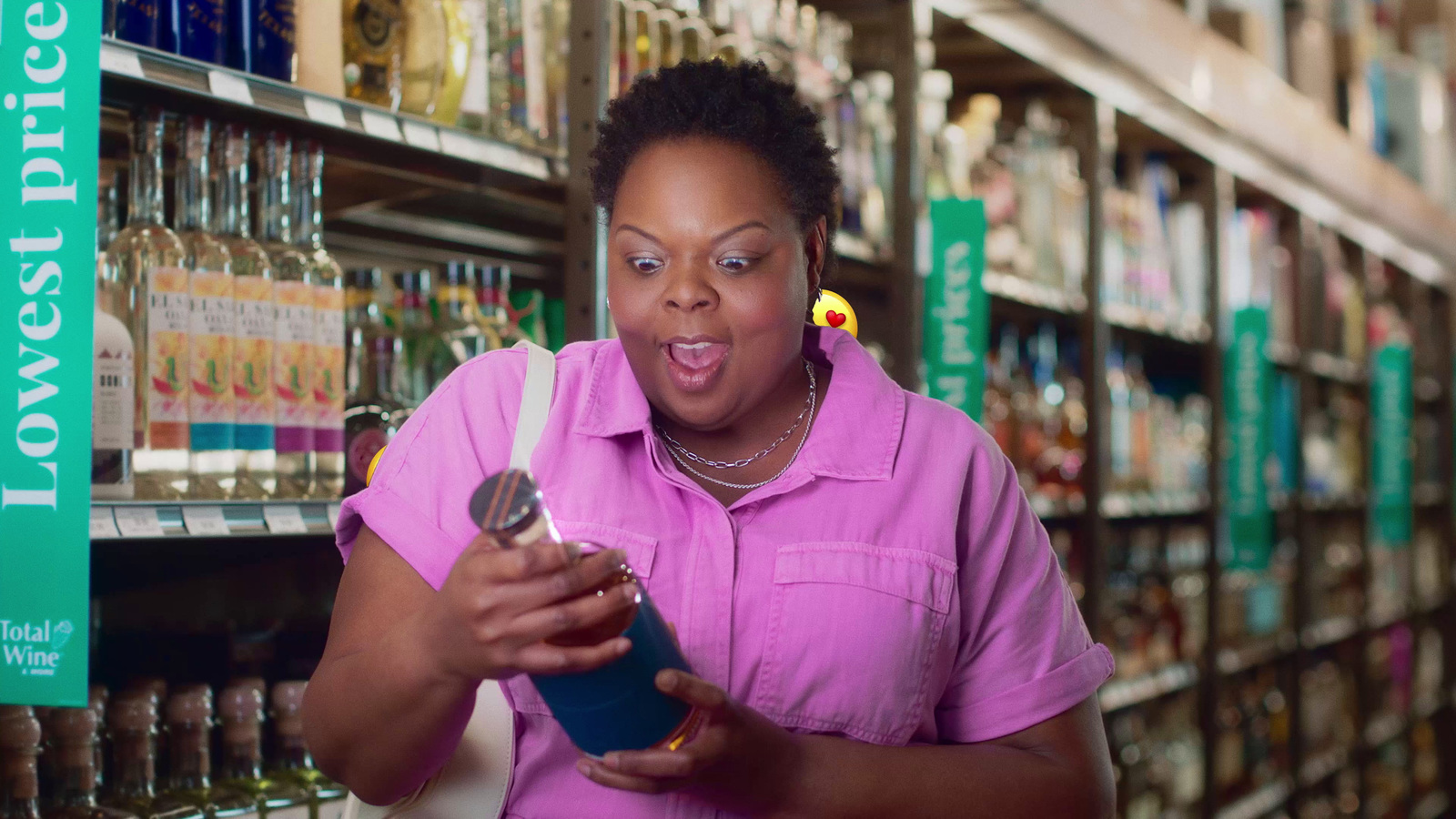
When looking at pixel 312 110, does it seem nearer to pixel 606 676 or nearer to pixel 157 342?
pixel 157 342

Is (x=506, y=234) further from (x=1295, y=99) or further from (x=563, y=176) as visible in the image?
(x=1295, y=99)

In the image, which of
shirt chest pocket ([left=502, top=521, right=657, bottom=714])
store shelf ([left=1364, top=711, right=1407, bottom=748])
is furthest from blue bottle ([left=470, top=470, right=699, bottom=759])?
store shelf ([left=1364, top=711, right=1407, bottom=748])

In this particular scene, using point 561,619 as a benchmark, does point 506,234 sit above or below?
above

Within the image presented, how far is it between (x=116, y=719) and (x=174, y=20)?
86 centimetres

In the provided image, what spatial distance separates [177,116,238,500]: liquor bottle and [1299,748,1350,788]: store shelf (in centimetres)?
424

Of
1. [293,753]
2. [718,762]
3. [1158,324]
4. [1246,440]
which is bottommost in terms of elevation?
[293,753]

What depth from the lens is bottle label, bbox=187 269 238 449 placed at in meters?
1.67

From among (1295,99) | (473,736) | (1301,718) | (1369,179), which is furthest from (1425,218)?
(473,736)

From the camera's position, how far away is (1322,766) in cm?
502

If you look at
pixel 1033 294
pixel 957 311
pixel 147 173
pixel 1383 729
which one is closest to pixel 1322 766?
pixel 1383 729

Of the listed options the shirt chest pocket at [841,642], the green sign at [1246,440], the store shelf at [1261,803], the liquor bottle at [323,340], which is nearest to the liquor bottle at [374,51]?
the liquor bottle at [323,340]

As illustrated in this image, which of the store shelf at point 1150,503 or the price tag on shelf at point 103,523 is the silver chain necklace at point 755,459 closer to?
the price tag on shelf at point 103,523

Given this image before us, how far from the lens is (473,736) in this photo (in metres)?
1.17

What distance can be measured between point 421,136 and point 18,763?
0.93 m
